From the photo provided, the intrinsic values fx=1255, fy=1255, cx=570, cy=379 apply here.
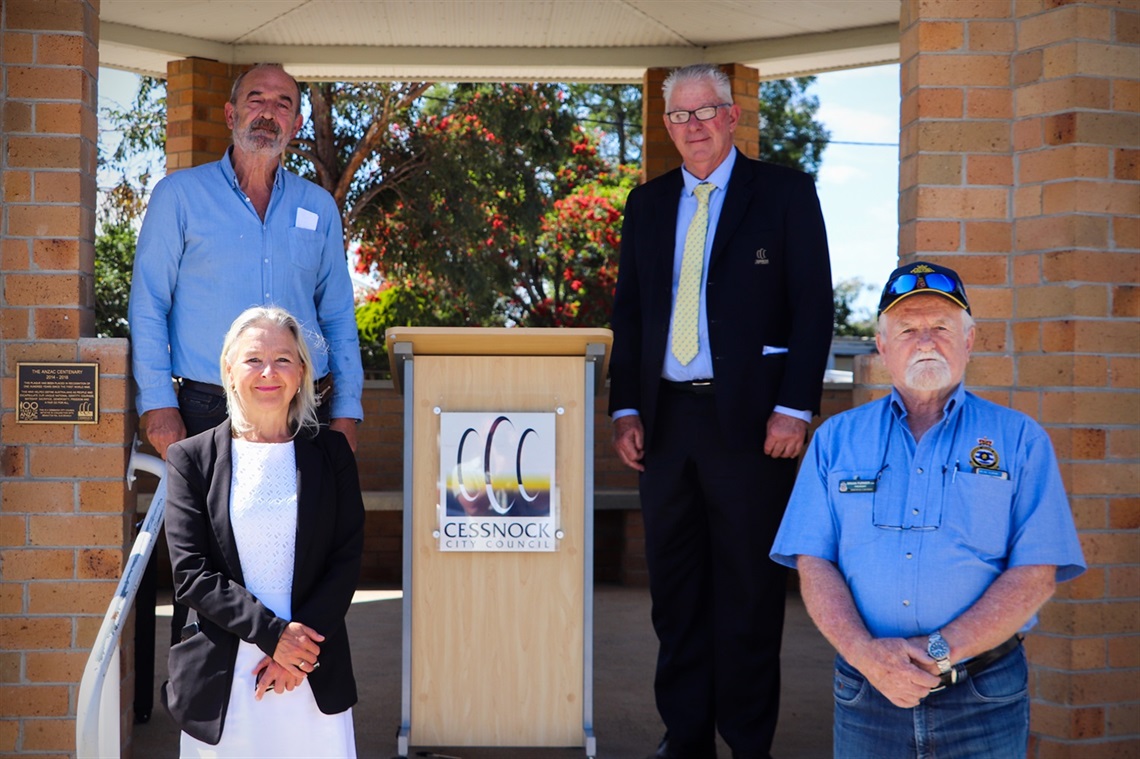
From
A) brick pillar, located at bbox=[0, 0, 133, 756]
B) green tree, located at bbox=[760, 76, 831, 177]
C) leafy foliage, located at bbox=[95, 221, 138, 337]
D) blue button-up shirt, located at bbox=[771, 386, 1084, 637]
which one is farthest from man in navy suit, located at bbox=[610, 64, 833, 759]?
green tree, located at bbox=[760, 76, 831, 177]

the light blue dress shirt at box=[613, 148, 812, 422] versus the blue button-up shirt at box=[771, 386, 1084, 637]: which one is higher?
the light blue dress shirt at box=[613, 148, 812, 422]

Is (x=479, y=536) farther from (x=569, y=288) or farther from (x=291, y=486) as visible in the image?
(x=569, y=288)

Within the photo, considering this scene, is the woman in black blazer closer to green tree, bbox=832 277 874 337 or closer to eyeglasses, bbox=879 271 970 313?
eyeglasses, bbox=879 271 970 313

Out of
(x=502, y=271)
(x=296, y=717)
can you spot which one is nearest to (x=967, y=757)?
(x=296, y=717)

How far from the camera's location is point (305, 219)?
13.1 feet

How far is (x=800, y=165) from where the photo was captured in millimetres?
24516

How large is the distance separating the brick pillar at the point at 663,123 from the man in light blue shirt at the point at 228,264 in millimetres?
4956

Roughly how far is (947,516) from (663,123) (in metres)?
6.34

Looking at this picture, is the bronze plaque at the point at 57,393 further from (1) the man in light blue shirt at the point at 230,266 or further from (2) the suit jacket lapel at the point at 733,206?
(2) the suit jacket lapel at the point at 733,206

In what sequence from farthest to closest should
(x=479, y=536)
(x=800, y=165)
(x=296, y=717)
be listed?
(x=800, y=165)
(x=479, y=536)
(x=296, y=717)

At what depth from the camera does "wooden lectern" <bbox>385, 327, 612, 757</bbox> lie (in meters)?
3.97

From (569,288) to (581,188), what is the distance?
4.61ft

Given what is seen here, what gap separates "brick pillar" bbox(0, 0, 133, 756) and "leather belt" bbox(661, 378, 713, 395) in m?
1.74

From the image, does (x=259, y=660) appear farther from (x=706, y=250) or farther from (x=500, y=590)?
(x=706, y=250)
